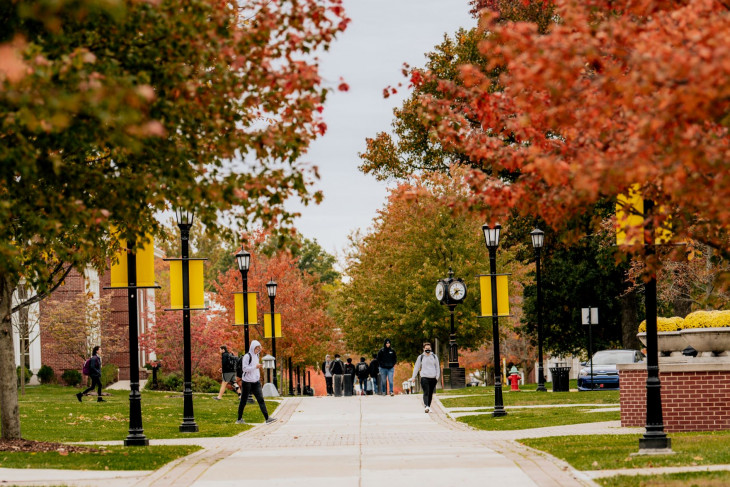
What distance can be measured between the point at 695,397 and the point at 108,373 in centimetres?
3651

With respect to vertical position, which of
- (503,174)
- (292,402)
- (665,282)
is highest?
(503,174)

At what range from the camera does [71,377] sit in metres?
49.5

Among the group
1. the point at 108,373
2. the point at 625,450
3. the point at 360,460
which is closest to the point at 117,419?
the point at 360,460

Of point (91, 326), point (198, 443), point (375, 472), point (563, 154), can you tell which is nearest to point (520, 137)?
point (563, 154)

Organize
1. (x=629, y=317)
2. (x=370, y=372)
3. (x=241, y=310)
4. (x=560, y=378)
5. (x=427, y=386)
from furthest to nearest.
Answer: (x=629, y=317) → (x=370, y=372) → (x=241, y=310) → (x=560, y=378) → (x=427, y=386)

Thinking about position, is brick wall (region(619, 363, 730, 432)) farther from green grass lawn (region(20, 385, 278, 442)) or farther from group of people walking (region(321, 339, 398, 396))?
group of people walking (region(321, 339, 398, 396))

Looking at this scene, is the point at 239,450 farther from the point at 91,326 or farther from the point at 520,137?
the point at 91,326

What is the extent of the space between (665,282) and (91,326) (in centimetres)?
2221

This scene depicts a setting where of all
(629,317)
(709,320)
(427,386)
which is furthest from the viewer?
(629,317)

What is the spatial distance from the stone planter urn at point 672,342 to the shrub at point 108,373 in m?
33.9

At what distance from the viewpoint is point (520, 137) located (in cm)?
1284

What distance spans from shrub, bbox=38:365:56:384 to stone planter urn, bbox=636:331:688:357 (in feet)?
112

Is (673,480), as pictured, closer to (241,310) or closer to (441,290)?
(241,310)

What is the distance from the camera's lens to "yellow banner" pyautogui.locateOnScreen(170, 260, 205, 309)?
23.7m
